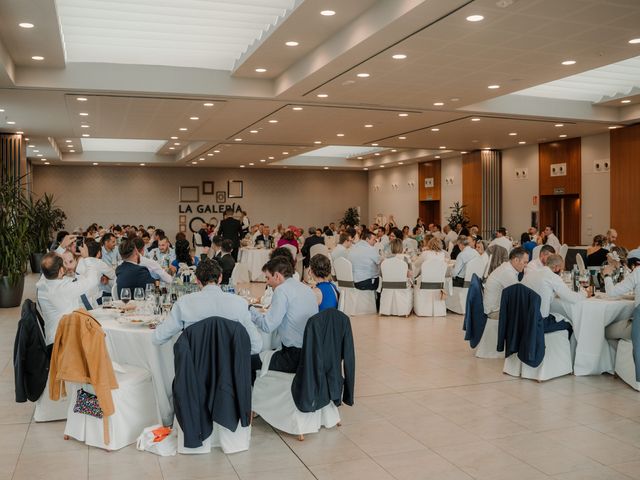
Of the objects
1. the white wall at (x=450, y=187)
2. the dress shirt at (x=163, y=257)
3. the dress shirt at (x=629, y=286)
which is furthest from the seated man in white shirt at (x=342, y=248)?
the white wall at (x=450, y=187)

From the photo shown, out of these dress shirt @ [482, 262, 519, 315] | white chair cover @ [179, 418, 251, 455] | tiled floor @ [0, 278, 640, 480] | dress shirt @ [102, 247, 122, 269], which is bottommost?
tiled floor @ [0, 278, 640, 480]

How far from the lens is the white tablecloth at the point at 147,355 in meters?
4.91

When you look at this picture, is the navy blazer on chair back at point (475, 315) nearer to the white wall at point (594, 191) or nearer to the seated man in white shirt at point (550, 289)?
the seated man in white shirt at point (550, 289)

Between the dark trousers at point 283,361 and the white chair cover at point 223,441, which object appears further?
the dark trousers at point 283,361

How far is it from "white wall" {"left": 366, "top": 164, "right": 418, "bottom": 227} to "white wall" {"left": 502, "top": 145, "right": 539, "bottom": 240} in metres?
5.51

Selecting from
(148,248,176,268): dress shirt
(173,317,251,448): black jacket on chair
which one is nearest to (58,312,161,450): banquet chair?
(173,317,251,448): black jacket on chair

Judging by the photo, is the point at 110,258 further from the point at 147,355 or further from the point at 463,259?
the point at 147,355

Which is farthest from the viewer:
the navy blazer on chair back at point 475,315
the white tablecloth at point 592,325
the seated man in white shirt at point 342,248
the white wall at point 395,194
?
the white wall at point 395,194

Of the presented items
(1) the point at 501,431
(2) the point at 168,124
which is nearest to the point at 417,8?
(1) the point at 501,431

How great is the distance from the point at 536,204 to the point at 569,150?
191cm

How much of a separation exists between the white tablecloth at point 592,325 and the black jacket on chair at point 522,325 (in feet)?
1.57

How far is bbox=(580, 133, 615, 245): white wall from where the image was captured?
15.6 m

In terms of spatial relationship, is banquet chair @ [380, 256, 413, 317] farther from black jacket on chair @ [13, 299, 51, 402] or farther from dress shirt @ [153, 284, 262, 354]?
black jacket on chair @ [13, 299, 51, 402]

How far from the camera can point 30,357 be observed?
5.00m
